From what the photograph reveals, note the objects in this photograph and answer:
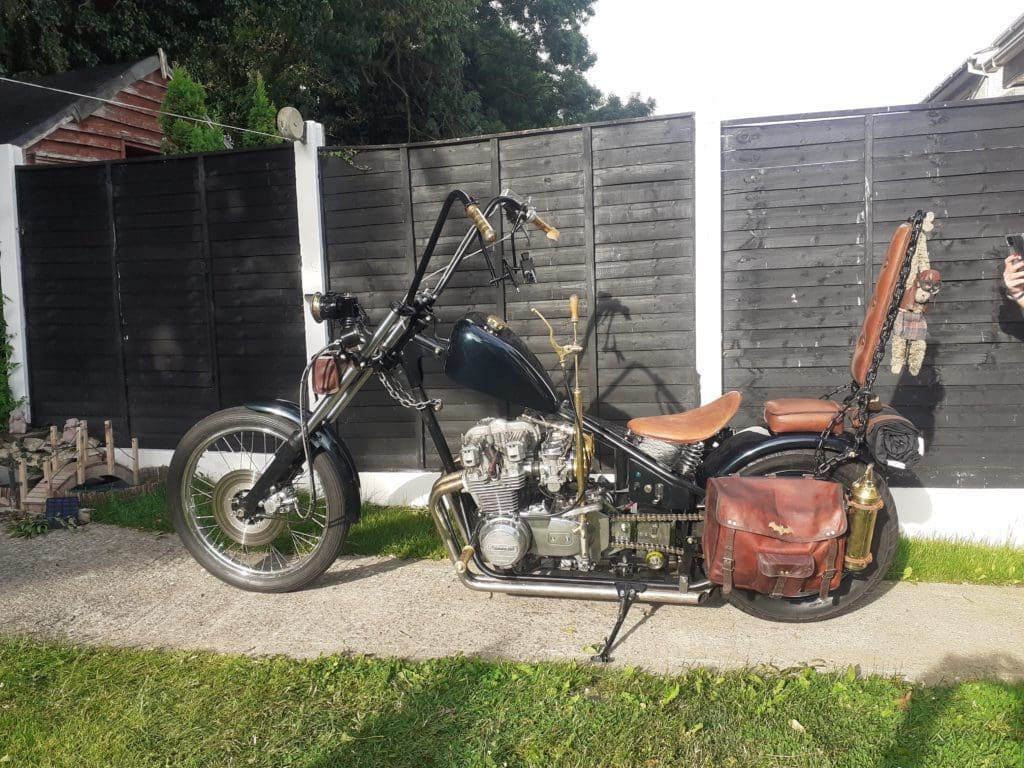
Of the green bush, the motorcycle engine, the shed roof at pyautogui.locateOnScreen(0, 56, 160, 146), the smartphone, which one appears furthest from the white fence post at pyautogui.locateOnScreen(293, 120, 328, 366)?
the smartphone

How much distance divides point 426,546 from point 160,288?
2.64m

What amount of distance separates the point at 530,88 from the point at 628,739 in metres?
18.5

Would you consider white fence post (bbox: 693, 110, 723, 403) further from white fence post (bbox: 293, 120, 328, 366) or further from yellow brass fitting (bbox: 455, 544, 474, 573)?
white fence post (bbox: 293, 120, 328, 366)

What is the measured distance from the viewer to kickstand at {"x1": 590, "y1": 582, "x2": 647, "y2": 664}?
2.69 meters

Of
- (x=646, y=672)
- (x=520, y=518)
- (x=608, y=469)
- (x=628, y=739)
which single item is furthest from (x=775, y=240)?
(x=628, y=739)

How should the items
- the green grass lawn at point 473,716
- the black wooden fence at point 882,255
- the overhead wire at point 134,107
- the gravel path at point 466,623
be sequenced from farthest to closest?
1. the overhead wire at point 134,107
2. the black wooden fence at point 882,255
3. the gravel path at point 466,623
4. the green grass lawn at point 473,716

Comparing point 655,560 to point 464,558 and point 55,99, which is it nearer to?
point 464,558

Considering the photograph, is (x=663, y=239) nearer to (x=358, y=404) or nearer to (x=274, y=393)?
(x=358, y=404)

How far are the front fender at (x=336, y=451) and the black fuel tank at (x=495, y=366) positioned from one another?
694 millimetres

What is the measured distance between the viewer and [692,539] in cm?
288

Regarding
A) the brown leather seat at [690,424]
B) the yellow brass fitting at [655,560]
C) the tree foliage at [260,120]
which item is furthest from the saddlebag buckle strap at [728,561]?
the tree foliage at [260,120]

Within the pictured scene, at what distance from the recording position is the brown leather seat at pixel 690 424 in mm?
2840

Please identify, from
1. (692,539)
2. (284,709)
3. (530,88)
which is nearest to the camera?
(284,709)

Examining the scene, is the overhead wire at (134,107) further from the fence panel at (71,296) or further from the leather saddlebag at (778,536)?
the leather saddlebag at (778,536)
